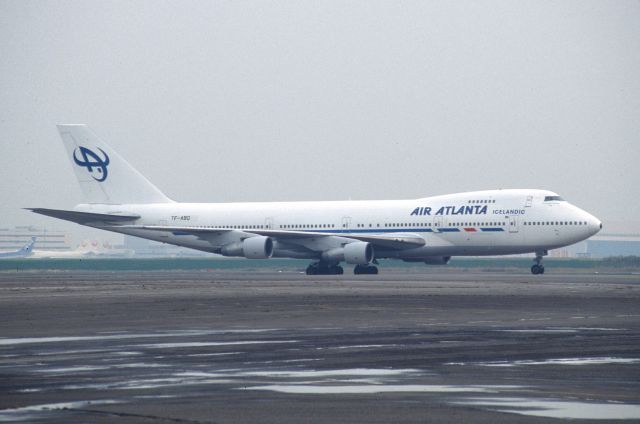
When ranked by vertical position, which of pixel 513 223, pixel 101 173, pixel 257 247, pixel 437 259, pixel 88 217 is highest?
pixel 101 173

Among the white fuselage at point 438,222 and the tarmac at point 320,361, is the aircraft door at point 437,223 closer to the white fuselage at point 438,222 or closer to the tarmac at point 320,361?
the white fuselage at point 438,222

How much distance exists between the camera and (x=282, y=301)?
33.4m

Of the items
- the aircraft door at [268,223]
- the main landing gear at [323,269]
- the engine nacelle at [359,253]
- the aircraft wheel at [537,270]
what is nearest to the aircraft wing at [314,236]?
the engine nacelle at [359,253]

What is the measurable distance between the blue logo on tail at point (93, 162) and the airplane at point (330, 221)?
0.21 ft

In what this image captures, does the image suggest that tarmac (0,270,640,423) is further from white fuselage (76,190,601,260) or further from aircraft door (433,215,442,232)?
aircraft door (433,215,442,232)

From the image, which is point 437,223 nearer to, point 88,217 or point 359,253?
point 359,253

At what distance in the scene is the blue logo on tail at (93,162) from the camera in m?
74.3

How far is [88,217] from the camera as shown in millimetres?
70812

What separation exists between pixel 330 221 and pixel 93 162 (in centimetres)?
1711

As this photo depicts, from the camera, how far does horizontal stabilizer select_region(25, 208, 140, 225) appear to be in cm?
6795

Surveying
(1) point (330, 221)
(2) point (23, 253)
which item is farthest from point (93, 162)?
(2) point (23, 253)

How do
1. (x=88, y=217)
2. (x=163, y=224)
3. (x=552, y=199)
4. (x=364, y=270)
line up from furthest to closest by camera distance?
(x=163, y=224), (x=88, y=217), (x=364, y=270), (x=552, y=199)

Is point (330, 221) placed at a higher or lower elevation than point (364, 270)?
higher

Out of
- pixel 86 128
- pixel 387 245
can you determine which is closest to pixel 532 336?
pixel 387 245
